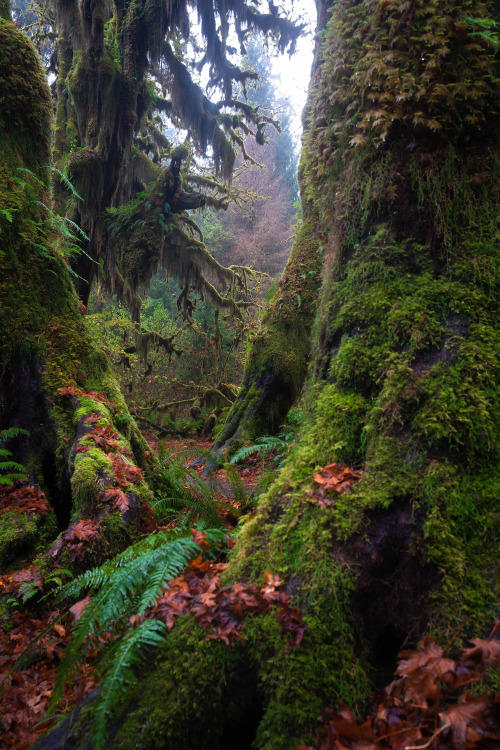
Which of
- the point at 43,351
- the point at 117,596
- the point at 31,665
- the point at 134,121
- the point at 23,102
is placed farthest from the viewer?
the point at 134,121

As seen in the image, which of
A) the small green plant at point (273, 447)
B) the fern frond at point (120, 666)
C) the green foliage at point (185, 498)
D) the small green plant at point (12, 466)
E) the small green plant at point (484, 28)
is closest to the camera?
the fern frond at point (120, 666)

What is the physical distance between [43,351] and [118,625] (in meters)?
3.17

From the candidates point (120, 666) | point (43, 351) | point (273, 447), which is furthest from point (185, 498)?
point (120, 666)

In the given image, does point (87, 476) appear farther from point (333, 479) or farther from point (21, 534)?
point (333, 479)

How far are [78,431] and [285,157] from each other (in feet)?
101

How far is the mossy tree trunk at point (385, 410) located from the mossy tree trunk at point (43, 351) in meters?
1.88

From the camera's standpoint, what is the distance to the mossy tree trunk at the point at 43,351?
12.6ft

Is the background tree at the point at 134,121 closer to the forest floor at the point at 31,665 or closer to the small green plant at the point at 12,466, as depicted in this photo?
the small green plant at the point at 12,466

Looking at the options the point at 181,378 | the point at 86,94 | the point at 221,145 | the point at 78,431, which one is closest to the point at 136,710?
the point at 78,431

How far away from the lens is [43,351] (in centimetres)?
434

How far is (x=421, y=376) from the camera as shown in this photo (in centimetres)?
204

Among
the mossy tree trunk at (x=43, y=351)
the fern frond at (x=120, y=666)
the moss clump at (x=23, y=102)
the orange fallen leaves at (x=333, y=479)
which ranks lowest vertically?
the fern frond at (x=120, y=666)

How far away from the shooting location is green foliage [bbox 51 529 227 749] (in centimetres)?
156

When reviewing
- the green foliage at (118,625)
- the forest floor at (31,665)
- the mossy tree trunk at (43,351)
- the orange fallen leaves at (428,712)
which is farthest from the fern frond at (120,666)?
the mossy tree trunk at (43,351)
